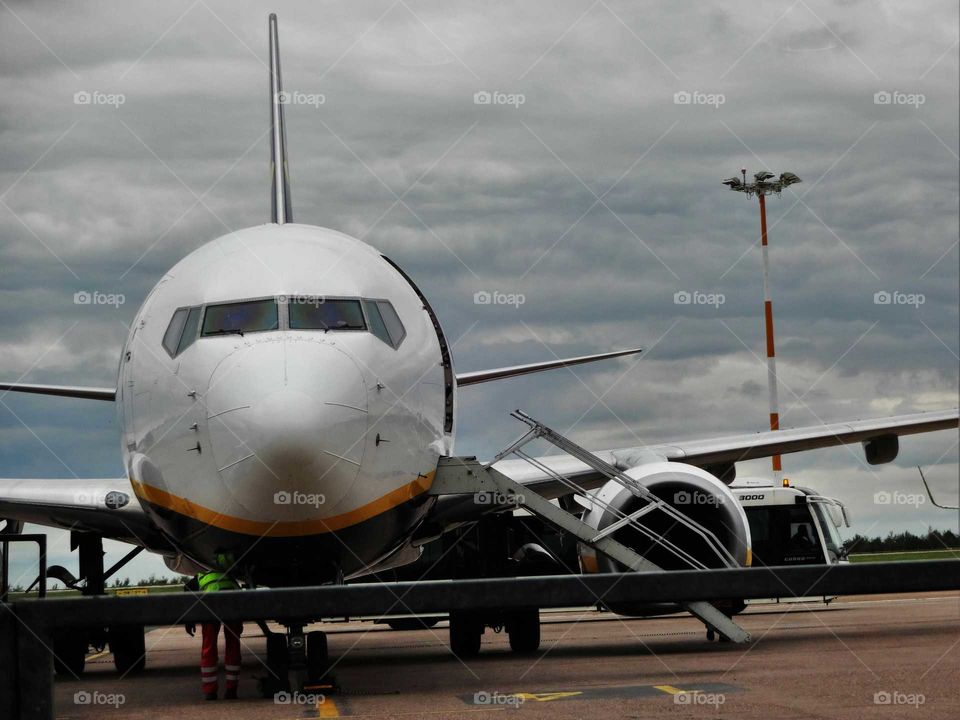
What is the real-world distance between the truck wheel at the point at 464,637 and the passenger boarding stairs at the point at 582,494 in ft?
7.28

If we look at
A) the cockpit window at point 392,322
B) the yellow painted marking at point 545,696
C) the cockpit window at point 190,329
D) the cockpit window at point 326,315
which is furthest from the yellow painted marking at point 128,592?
the yellow painted marking at point 545,696

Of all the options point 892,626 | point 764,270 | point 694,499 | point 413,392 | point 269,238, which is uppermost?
point 764,270

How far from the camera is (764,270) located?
109 feet

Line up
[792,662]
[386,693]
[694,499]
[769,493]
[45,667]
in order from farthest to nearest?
[769,493]
[694,499]
[792,662]
[386,693]
[45,667]

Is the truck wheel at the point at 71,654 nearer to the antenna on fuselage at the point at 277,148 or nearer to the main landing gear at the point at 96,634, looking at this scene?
the main landing gear at the point at 96,634

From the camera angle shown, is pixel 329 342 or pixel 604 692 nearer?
pixel 329 342

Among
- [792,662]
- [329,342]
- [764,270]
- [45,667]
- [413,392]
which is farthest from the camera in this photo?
[764,270]

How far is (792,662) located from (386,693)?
3929mm

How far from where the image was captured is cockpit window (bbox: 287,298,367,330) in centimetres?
920

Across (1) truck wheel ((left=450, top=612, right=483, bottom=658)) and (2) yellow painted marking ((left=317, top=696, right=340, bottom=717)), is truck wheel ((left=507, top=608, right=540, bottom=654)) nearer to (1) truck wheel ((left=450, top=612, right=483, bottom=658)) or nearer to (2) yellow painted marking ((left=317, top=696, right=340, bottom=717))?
(1) truck wheel ((left=450, top=612, right=483, bottom=658))

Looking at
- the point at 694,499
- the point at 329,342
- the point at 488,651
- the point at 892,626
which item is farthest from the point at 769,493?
the point at 329,342

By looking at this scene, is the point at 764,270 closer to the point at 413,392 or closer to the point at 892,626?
the point at 892,626

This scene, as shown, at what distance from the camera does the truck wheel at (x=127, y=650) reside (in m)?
14.4

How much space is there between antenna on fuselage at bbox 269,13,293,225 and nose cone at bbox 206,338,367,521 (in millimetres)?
5323
